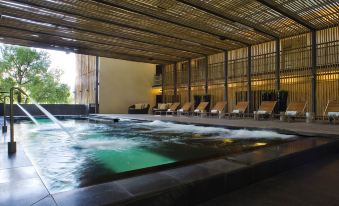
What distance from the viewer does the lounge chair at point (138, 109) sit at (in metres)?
16.7

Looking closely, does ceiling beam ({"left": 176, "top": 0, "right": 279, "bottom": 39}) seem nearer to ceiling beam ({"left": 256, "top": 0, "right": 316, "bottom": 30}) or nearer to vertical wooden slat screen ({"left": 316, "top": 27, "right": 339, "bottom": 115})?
ceiling beam ({"left": 256, "top": 0, "right": 316, "bottom": 30})

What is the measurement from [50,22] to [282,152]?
27.8ft

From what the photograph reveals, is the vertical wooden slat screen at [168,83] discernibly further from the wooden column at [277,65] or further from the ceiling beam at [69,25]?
the wooden column at [277,65]

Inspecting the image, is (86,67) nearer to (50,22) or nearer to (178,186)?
(50,22)

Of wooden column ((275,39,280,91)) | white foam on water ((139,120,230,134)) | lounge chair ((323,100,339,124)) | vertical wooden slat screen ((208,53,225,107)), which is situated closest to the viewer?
white foam on water ((139,120,230,134))

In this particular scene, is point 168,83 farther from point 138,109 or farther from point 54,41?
point 54,41

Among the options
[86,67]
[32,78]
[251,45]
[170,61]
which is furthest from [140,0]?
[32,78]

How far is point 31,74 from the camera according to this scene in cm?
2291

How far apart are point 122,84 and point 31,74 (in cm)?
1065

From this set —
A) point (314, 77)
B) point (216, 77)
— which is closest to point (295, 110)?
point (314, 77)

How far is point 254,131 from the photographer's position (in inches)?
253

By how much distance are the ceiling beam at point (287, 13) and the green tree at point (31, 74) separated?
20.0 meters

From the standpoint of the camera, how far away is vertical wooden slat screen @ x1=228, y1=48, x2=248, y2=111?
13008 mm

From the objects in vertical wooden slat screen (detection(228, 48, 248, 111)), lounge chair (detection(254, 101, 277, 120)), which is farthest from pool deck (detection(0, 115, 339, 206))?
vertical wooden slat screen (detection(228, 48, 248, 111))
